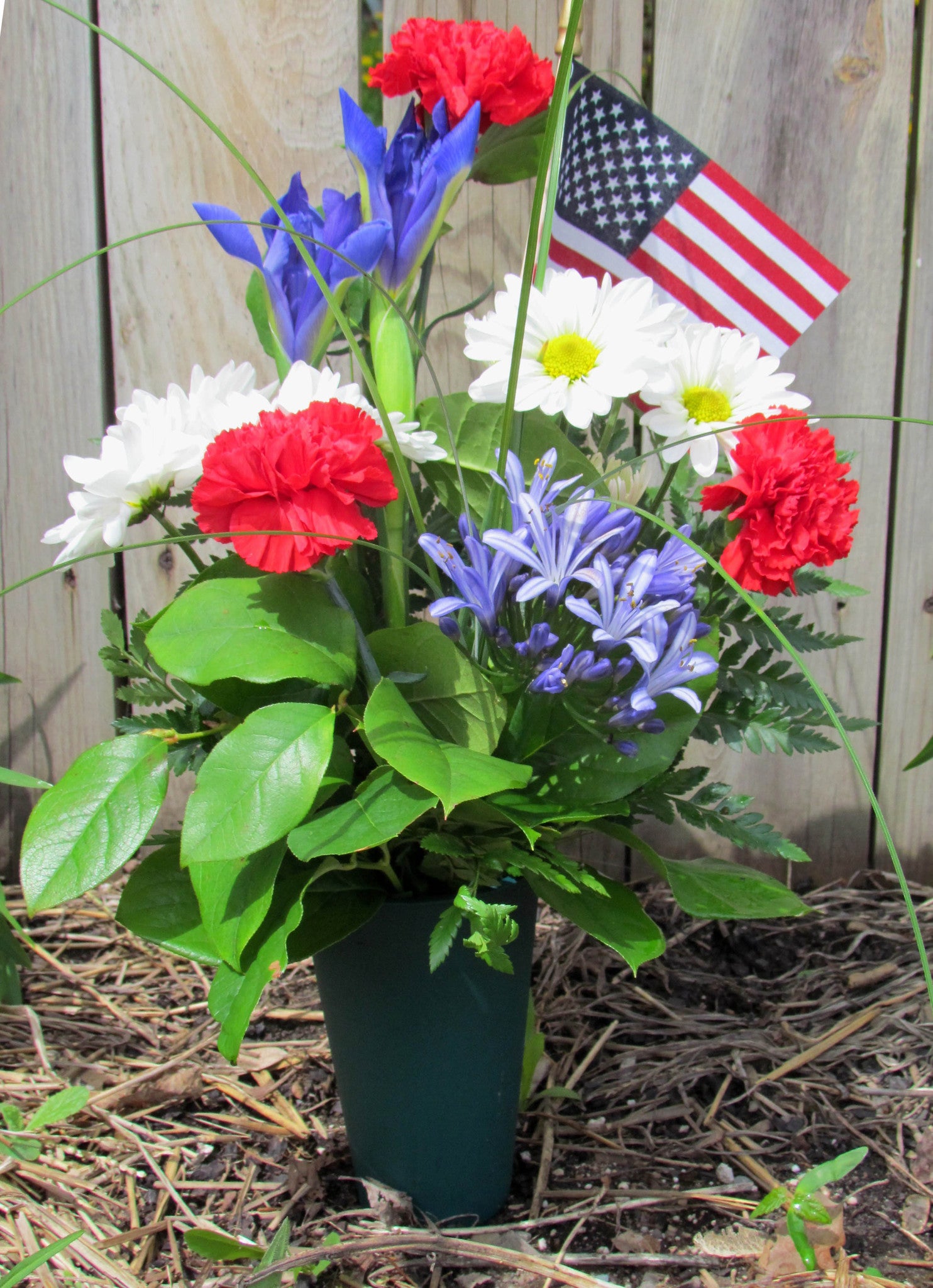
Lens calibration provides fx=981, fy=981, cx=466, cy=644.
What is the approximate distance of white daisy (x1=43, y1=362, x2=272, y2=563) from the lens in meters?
0.72

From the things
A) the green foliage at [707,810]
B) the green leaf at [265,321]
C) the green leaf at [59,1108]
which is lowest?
the green leaf at [59,1108]

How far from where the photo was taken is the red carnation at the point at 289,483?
0.62 meters

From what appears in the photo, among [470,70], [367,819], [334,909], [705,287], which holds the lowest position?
[334,909]

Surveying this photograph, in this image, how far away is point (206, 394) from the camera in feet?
2.56

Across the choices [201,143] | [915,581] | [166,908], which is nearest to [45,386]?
[201,143]

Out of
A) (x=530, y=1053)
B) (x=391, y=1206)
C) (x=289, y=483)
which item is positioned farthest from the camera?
(x=530, y=1053)

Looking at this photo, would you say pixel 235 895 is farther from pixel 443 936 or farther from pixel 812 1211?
pixel 812 1211

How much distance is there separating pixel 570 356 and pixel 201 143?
69cm

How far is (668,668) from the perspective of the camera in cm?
66

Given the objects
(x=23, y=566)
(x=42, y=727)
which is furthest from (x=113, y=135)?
(x=42, y=727)

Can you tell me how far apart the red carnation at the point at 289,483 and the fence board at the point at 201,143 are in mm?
620

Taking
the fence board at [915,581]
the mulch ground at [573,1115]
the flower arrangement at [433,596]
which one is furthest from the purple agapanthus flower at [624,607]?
the fence board at [915,581]

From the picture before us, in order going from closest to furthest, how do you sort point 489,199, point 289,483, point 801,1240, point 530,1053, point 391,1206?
point 289,483 < point 801,1240 < point 391,1206 < point 530,1053 < point 489,199

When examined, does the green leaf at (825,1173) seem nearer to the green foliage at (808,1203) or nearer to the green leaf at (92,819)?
the green foliage at (808,1203)
